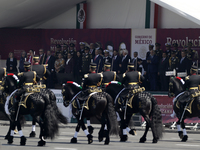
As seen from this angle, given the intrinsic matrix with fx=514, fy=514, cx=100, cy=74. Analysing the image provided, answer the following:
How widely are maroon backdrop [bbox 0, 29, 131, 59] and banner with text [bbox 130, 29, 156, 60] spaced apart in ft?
1.03

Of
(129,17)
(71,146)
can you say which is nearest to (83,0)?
(129,17)

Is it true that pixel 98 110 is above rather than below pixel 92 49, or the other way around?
below

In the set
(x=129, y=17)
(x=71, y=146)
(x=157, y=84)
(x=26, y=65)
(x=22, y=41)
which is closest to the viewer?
(x=71, y=146)

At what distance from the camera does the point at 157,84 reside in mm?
24406

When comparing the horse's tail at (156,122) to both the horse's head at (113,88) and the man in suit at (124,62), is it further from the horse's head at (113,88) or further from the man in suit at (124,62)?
the man in suit at (124,62)

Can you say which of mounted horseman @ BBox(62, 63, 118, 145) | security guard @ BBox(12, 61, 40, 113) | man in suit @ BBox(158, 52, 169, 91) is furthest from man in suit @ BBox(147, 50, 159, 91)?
security guard @ BBox(12, 61, 40, 113)

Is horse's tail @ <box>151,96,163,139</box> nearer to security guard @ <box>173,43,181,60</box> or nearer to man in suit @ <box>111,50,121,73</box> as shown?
security guard @ <box>173,43,181,60</box>

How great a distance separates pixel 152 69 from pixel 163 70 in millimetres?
594

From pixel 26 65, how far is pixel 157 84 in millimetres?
10599

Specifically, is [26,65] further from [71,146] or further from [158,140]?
[158,140]

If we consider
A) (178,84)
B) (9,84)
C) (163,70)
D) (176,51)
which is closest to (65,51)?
(163,70)

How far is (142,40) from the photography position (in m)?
26.6

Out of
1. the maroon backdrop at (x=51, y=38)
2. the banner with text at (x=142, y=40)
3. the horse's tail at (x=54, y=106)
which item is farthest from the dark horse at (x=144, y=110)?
the maroon backdrop at (x=51, y=38)

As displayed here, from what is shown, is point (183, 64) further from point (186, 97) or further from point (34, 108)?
point (34, 108)
